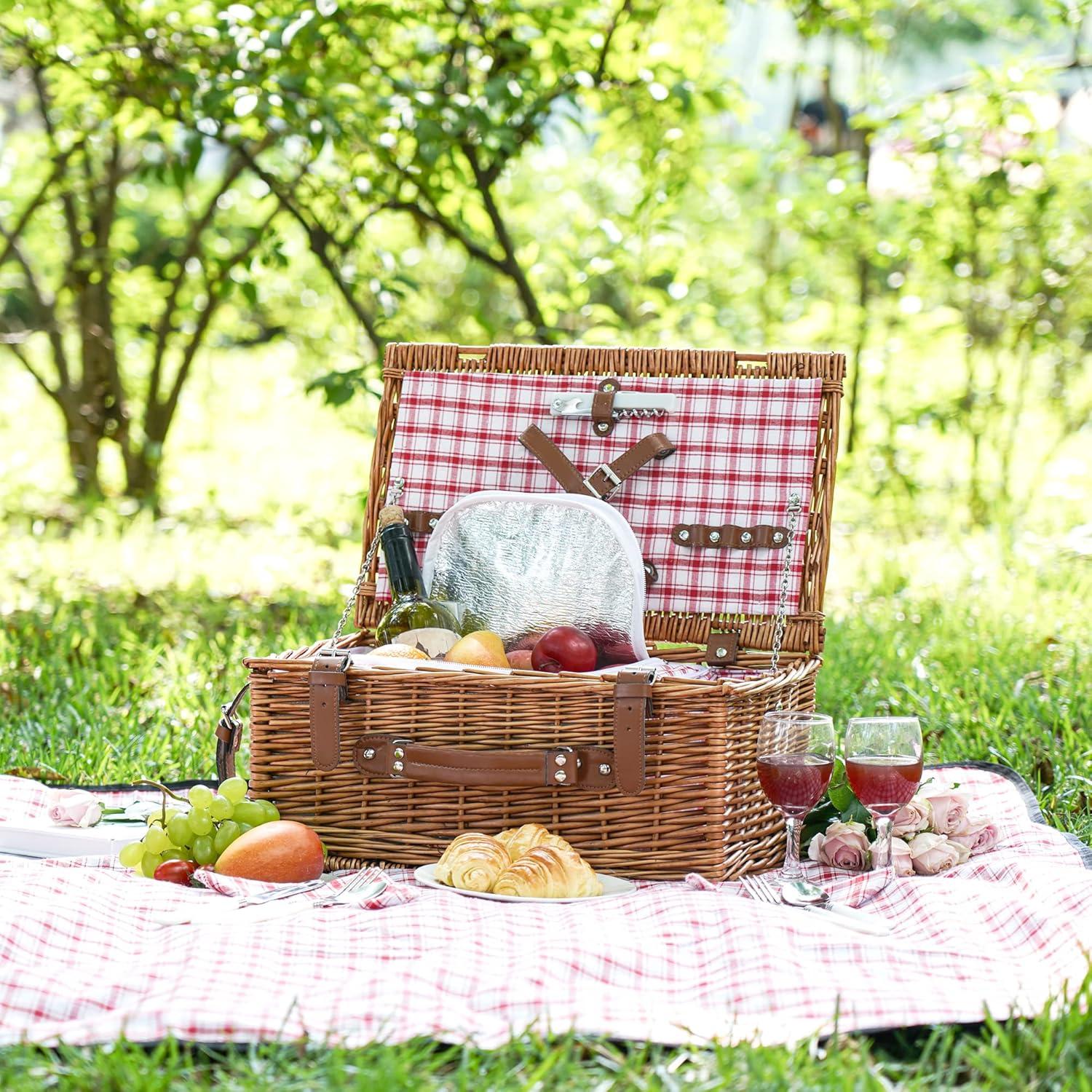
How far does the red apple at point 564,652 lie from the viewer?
234cm

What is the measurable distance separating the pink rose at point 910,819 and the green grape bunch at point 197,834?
1.06 metres

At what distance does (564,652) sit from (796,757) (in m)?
0.60

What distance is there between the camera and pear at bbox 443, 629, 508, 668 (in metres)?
2.27

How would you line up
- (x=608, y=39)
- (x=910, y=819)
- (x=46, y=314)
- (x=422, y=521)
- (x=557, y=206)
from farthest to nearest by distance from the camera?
1. (x=557, y=206)
2. (x=46, y=314)
3. (x=608, y=39)
4. (x=422, y=521)
5. (x=910, y=819)

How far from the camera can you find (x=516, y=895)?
192 centimetres

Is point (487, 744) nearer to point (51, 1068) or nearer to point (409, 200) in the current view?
point (51, 1068)

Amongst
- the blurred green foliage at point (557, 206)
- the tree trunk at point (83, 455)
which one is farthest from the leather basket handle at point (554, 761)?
the tree trunk at point (83, 455)

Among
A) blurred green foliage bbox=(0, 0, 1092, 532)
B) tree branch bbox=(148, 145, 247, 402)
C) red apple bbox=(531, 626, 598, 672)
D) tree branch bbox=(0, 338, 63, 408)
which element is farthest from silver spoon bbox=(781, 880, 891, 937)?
tree branch bbox=(0, 338, 63, 408)

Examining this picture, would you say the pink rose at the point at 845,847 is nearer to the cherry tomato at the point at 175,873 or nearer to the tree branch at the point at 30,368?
the cherry tomato at the point at 175,873

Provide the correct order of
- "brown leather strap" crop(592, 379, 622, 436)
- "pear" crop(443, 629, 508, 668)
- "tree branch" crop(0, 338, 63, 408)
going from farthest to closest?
"tree branch" crop(0, 338, 63, 408) → "brown leather strap" crop(592, 379, 622, 436) → "pear" crop(443, 629, 508, 668)

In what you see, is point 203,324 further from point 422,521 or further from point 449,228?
point 422,521

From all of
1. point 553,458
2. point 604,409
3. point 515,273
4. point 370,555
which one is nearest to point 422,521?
point 370,555

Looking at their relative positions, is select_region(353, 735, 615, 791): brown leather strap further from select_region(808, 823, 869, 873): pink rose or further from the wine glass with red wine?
select_region(808, 823, 869, 873): pink rose

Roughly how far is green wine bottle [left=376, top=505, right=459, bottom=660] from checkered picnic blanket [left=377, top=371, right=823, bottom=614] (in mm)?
215
